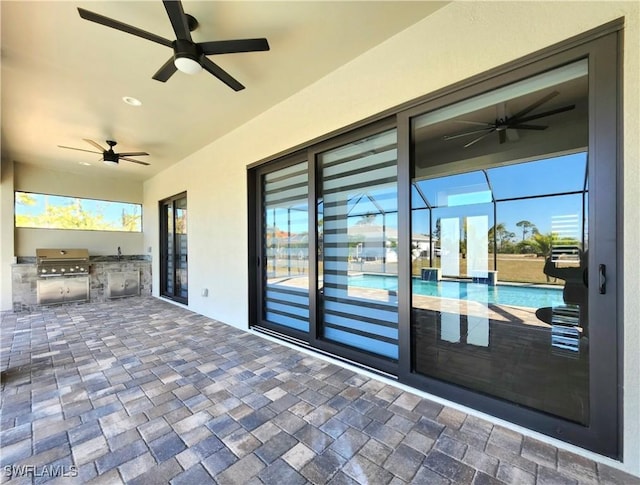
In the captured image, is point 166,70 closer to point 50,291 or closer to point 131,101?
point 131,101

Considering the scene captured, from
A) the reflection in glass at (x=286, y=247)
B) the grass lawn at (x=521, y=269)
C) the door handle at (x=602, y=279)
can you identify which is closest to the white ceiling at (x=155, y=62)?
the reflection in glass at (x=286, y=247)

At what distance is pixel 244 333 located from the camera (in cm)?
395

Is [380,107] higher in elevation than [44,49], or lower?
lower

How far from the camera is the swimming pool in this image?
1.98 m

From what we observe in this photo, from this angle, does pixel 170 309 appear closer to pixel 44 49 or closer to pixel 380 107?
pixel 44 49

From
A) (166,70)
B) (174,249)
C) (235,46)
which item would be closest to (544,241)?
(235,46)

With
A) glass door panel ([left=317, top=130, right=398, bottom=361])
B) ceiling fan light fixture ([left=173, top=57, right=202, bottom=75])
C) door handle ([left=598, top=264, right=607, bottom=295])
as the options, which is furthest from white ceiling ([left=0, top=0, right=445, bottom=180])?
door handle ([left=598, top=264, right=607, bottom=295])

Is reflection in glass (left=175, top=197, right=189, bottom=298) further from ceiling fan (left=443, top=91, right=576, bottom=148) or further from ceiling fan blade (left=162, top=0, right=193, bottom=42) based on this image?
ceiling fan (left=443, top=91, right=576, bottom=148)

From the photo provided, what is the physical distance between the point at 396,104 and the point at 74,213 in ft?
25.7

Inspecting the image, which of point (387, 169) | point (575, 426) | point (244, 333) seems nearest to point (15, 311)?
point (244, 333)

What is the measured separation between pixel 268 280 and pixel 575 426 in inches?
133

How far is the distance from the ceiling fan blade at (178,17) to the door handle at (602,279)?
3038 millimetres

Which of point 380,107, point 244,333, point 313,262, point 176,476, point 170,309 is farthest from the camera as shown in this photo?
point 170,309

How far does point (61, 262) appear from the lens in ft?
20.1
